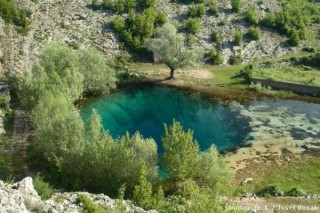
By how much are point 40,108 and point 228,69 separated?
5561 centimetres

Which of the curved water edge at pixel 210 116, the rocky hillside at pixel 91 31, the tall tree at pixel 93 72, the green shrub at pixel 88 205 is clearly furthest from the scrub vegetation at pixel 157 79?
the curved water edge at pixel 210 116

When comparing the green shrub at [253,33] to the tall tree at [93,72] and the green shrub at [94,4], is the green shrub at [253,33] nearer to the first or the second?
the green shrub at [94,4]

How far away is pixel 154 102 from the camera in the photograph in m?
87.4

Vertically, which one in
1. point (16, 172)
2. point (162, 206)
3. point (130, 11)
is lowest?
point (16, 172)

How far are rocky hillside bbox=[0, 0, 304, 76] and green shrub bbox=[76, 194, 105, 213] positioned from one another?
5218 centimetres

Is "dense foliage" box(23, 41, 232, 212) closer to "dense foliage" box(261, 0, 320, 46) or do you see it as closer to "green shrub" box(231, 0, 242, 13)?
"dense foliage" box(261, 0, 320, 46)

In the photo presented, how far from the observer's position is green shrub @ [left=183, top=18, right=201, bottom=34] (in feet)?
360

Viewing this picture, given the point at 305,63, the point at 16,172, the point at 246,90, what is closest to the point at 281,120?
the point at 246,90

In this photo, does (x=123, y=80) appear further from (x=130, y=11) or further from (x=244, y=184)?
(x=244, y=184)

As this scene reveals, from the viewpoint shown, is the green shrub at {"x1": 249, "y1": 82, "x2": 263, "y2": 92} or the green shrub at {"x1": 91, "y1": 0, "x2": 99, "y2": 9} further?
the green shrub at {"x1": 91, "y1": 0, "x2": 99, "y2": 9}

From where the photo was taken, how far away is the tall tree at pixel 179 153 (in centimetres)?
5006

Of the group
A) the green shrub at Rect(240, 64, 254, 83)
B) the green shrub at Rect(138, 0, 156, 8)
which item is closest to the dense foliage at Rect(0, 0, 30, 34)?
the green shrub at Rect(138, 0, 156, 8)

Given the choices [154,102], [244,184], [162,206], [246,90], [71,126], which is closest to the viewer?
[162,206]

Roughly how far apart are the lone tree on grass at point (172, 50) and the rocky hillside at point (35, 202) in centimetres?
5676
